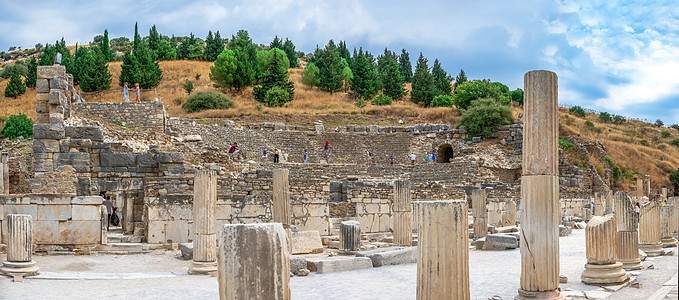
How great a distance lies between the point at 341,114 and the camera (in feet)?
173

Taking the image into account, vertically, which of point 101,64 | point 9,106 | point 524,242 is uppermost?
point 101,64

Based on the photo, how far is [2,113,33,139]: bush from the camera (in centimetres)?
4112

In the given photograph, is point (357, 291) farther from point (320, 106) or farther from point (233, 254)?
point (320, 106)

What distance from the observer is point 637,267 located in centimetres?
1139

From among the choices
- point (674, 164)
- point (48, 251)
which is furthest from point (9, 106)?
point (674, 164)

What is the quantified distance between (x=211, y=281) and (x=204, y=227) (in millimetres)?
1378

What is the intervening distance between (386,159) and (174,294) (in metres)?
35.4

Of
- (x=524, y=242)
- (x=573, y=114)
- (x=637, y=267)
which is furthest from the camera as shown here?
(x=573, y=114)

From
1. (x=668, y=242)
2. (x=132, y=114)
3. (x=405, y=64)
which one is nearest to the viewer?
(x=668, y=242)

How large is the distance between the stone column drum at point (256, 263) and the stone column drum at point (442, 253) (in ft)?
7.99

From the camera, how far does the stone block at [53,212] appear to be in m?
13.5

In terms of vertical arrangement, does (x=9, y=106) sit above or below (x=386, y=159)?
above

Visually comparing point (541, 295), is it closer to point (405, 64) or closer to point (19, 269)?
point (19, 269)

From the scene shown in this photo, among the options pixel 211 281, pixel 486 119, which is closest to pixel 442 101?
pixel 486 119
